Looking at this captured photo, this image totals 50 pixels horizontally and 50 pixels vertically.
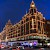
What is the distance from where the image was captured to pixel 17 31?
2411 cm

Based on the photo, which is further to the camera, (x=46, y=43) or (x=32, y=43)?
(x=46, y=43)

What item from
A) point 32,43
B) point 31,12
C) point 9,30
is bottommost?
point 32,43

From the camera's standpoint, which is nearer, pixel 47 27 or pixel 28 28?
pixel 28 28

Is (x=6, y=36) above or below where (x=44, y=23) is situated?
below

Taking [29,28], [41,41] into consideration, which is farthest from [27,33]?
[41,41]

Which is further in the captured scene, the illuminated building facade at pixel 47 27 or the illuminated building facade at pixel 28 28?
the illuminated building facade at pixel 47 27

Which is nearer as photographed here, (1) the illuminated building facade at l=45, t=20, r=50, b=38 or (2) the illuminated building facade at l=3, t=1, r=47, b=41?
(2) the illuminated building facade at l=3, t=1, r=47, b=41

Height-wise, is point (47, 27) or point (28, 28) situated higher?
point (47, 27)

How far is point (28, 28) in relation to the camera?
23391 mm

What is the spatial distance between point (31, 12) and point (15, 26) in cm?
235

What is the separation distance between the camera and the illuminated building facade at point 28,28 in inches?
923

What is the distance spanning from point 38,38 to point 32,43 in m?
1.37

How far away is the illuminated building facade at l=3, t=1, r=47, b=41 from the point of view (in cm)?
2345

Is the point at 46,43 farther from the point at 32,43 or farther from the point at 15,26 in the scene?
the point at 15,26
